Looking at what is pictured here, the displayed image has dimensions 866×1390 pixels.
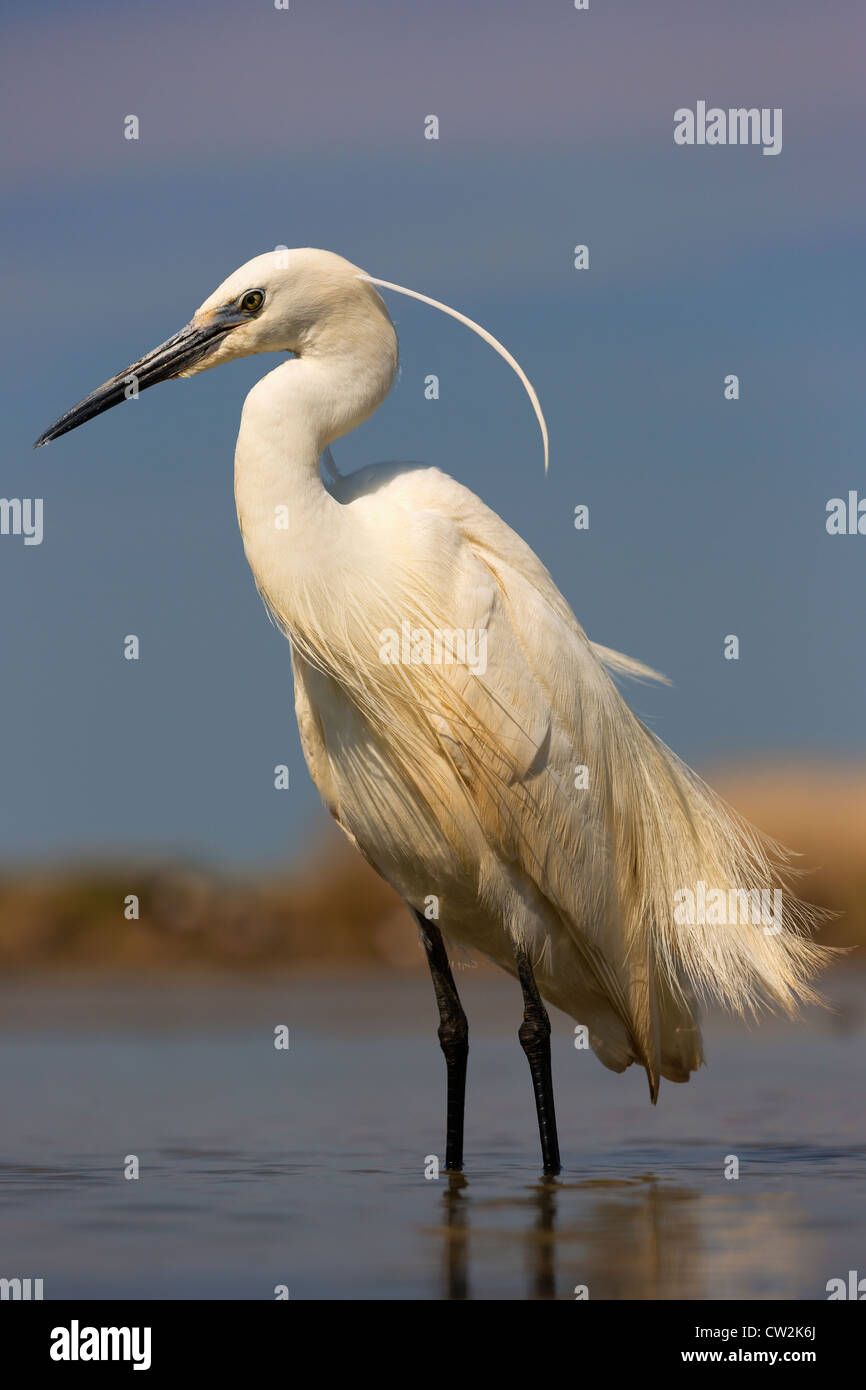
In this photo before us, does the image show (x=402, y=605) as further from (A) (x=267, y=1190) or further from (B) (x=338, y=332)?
(A) (x=267, y=1190)

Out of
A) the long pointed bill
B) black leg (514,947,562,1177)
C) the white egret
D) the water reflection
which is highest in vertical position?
the long pointed bill

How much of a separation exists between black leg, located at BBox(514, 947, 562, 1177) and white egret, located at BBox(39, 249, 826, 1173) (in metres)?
0.01

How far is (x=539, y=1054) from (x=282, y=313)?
2.92 metres

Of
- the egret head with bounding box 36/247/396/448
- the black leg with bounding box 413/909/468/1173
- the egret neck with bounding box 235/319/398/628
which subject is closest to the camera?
the egret neck with bounding box 235/319/398/628

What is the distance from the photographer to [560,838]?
625 centimetres

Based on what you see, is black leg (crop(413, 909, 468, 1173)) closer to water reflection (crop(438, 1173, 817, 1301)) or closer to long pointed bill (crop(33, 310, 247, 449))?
water reflection (crop(438, 1173, 817, 1301))

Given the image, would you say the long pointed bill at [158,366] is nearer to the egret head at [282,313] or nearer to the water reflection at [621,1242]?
the egret head at [282,313]

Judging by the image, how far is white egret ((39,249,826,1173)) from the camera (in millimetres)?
6008

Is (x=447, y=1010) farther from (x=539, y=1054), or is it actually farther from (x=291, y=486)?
(x=291, y=486)

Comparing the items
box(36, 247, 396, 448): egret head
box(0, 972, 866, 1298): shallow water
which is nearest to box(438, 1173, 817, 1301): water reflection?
box(0, 972, 866, 1298): shallow water

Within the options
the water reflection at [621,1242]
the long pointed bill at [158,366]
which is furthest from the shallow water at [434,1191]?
the long pointed bill at [158,366]

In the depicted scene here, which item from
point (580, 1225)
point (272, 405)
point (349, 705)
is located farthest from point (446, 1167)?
point (272, 405)

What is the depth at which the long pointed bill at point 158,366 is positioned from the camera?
6242 mm

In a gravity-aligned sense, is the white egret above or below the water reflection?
above
